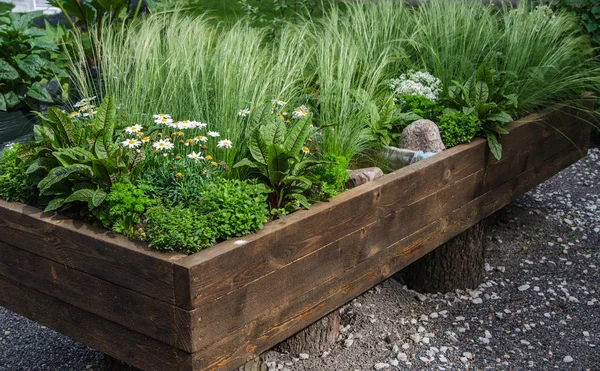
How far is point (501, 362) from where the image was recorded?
335 centimetres

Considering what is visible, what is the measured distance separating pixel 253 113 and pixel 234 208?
679 mm

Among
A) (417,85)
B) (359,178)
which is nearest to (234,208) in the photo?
(359,178)

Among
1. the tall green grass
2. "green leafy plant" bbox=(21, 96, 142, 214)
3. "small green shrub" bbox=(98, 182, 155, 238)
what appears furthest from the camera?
the tall green grass

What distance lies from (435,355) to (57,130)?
6.45 feet

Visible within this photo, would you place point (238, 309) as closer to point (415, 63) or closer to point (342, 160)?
point (342, 160)

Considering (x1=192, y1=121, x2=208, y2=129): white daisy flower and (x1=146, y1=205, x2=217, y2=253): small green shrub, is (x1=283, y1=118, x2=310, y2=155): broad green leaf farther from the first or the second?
(x1=146, y1=205, x2=217, y2=253): small green shrub

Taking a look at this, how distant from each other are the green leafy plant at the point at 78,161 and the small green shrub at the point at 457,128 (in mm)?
1540

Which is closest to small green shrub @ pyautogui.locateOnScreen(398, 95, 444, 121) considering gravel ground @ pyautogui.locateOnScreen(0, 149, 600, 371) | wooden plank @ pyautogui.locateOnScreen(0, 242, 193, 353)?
gravel ground @ pyautogui.locateOnScreen(0, 149, 600, 371)

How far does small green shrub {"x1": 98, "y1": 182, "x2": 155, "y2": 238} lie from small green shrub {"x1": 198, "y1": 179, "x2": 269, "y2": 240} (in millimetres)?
203

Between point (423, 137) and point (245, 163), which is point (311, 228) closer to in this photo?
point (245, 163)

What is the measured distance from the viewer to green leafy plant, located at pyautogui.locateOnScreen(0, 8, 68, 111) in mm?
4551

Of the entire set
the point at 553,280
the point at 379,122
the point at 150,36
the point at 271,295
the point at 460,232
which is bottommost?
the point at 553,280

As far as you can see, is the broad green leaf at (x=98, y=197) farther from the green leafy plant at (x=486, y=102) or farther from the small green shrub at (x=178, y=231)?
the green leafy plant at (x=486, y=102)

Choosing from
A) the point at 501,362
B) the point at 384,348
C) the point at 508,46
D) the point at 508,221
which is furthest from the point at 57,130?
the point at 508,221
